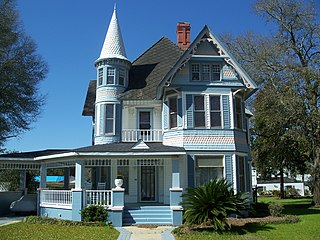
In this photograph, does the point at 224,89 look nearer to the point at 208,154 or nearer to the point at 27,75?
the point at 208,154

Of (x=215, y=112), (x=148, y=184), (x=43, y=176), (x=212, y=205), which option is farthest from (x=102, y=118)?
(x=212, y=205)

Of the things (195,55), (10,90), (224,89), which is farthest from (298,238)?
(10,90)

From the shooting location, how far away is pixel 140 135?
2127cm

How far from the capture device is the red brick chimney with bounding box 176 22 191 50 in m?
26.4

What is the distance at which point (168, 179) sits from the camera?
20.1 m

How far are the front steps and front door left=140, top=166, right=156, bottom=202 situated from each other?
7.98ft

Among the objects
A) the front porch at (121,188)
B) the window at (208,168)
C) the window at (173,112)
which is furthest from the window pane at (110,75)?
the window at (208,168)

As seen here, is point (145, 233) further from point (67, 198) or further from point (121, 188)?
point (67, 198)

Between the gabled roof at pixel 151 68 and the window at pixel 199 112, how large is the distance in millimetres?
3211

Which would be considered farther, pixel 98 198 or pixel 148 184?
pixel 148 184

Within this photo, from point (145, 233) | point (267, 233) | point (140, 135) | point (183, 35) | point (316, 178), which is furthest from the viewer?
point (316, 178)

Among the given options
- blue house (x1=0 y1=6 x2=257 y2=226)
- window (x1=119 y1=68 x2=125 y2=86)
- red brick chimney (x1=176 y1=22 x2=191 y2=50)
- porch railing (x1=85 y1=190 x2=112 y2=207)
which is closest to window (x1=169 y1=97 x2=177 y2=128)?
blue house (x1=0 y1=6 x2=257 y2=226)

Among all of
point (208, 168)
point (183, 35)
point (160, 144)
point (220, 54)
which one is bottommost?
point (208, 168)

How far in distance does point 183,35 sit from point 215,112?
9503 millimetres
